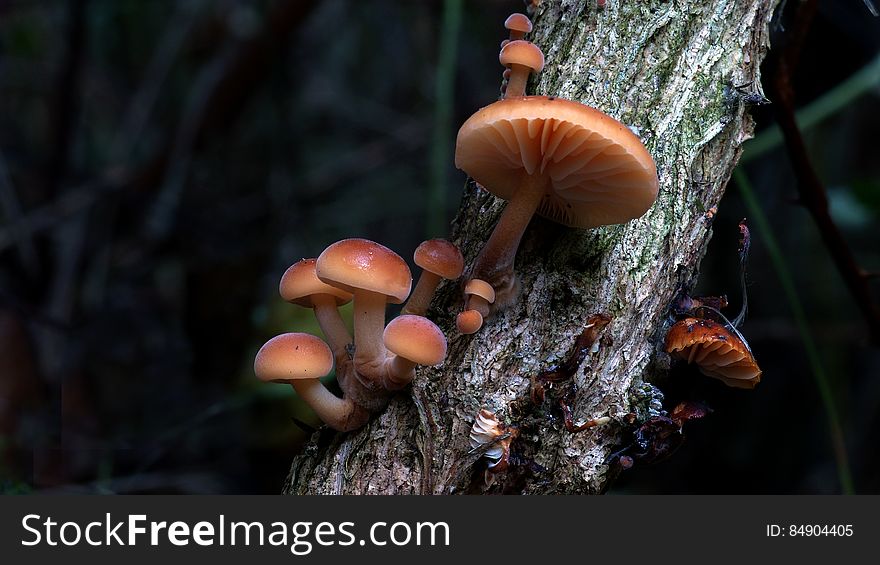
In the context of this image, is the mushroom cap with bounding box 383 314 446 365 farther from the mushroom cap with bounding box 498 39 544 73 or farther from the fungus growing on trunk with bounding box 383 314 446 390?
the mushroom cap with bounding box 498 39 544 73

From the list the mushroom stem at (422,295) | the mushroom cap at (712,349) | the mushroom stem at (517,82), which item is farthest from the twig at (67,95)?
the mushroom cap at (712,349)

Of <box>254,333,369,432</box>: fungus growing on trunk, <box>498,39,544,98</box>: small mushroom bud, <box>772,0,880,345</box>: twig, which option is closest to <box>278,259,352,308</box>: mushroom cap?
<box>254,333,369,432</box>: fungus growing on trunk

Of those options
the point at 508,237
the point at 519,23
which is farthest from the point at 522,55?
the point at 508,237

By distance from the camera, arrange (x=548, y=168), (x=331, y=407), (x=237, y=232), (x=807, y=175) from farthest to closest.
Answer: (x=237, y=232) < (x=807, y=175) < (x=331, y=407) < (x=548, y=168)

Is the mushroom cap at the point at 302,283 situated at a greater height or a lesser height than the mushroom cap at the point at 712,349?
greater

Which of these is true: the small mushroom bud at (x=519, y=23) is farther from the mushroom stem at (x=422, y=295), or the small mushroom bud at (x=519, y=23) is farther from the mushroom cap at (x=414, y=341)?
the mushroom cap at (x=414, y=341)

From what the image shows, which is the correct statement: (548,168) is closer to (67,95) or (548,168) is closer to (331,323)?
(331,323)
